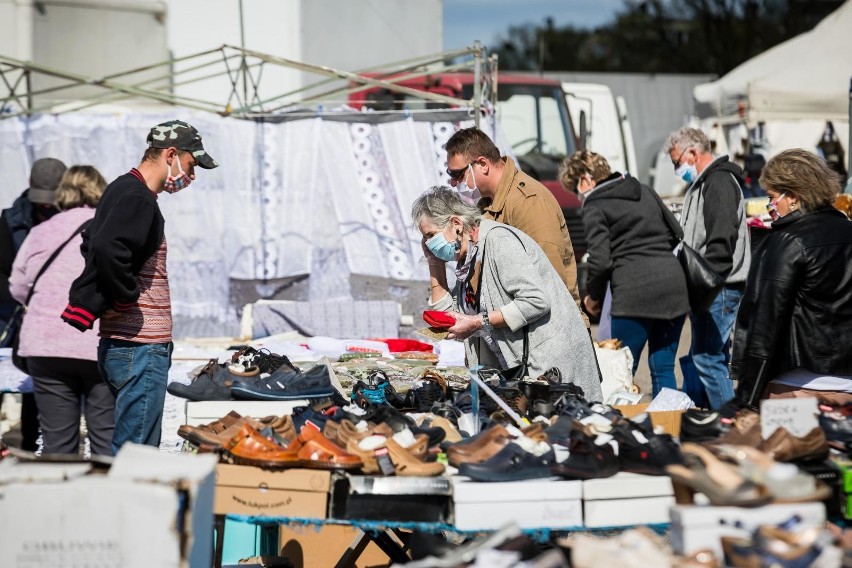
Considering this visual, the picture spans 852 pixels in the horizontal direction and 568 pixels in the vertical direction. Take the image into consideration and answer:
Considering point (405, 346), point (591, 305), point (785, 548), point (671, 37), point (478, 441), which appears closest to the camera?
point (785, 548)

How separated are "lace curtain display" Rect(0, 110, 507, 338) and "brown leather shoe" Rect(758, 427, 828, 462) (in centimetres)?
474

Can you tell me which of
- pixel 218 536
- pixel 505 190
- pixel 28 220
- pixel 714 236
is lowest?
Answer: pixel 218 536

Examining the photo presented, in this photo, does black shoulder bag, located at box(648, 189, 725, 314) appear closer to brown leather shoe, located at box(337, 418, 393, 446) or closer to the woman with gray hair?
the woman with gray hair

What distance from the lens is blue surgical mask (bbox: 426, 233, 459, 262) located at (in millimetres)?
3639

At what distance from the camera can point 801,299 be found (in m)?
3.61

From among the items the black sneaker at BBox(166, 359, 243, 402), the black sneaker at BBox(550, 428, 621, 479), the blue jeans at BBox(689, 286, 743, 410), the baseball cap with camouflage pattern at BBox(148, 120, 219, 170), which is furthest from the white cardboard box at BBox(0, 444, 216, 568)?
the blue jeans at BBox(689, 286, 743, 410)

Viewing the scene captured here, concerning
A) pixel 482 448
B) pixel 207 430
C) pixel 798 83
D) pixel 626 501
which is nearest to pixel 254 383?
pixel 207 430

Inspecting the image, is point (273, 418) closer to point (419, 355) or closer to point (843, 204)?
point (419, 355)

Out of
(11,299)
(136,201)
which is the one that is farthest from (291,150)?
(136,201)

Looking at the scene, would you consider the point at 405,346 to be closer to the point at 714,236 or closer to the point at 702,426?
the point at 714,236

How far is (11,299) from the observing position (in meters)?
5.71

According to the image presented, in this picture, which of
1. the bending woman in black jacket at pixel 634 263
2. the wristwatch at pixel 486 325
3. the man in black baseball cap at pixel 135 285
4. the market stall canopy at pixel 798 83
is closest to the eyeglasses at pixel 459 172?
the wristwatch at pixel 486 325

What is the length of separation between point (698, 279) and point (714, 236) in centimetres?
30

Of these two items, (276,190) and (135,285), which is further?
(276,190)
